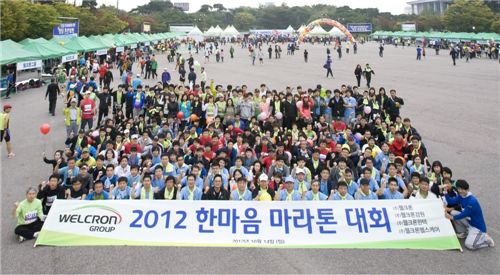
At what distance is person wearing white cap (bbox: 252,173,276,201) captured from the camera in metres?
6.97

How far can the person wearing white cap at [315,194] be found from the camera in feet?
22.5

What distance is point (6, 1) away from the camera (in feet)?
97.0

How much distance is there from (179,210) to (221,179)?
3.53 ft

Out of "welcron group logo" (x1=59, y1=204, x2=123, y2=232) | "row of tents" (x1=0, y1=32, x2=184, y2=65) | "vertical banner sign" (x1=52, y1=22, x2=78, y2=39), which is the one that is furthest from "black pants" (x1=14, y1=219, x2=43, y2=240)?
"vertical banner sign" (x1=52, y1=22, x2=78, y2=39)

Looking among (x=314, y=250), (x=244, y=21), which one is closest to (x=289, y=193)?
(x=314, y=250)

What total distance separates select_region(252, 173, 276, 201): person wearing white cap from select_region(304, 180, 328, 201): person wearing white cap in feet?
2.29

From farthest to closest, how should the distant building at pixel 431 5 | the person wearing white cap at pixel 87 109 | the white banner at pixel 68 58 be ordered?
1. the distant building at pixel 431 5
2. the white banner at pixel 68 58
3. the person wearing white cap at pixel 87 109

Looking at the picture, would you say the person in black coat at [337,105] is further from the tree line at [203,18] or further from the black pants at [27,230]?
the tree line at [203,18]

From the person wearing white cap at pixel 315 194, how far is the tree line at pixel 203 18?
1222 inches

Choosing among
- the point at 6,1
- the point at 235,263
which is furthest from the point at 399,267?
the point at 6,1

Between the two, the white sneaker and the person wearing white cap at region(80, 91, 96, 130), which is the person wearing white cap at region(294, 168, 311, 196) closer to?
the white sneaker

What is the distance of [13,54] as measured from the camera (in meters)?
20.1

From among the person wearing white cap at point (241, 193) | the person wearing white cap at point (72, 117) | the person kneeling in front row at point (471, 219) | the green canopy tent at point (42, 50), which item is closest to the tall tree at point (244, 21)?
the green canopy tent at point (42, 50)

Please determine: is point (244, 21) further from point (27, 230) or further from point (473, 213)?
point (473, 213)
